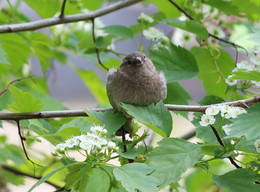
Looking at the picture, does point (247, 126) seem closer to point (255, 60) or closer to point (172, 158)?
point (172, 158)

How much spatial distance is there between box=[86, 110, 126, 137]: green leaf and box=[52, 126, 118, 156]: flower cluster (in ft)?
0.43

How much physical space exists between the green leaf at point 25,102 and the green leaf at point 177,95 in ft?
1.82

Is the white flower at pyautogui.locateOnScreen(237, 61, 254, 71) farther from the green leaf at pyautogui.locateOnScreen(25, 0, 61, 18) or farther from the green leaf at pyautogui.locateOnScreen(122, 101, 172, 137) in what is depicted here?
the green leaf at pyautogui.locateOnScreen(25, 0, 61, 18)

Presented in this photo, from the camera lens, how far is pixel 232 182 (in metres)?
1.24

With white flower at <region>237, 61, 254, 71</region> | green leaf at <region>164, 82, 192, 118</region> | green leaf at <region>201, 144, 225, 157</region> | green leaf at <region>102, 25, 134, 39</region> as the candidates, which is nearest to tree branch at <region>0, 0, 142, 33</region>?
green leaf at <region>102, 25, 134, 39</region>

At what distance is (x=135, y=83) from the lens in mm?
1810

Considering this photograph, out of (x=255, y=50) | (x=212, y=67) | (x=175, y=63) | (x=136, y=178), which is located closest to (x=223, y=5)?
(x=212, y=67)

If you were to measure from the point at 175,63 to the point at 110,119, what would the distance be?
0.45m

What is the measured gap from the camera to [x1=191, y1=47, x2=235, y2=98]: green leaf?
1962mm

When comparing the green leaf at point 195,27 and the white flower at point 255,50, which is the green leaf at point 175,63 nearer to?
the green leaf at point 195,27

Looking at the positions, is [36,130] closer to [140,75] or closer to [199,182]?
[140,75]

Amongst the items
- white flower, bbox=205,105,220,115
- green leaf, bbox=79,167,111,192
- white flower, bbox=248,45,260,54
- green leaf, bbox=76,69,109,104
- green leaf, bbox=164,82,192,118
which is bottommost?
green leaf, bbox=76,69,109,104

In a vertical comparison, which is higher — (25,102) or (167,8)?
(167,8)

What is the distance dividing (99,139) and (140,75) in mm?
656
